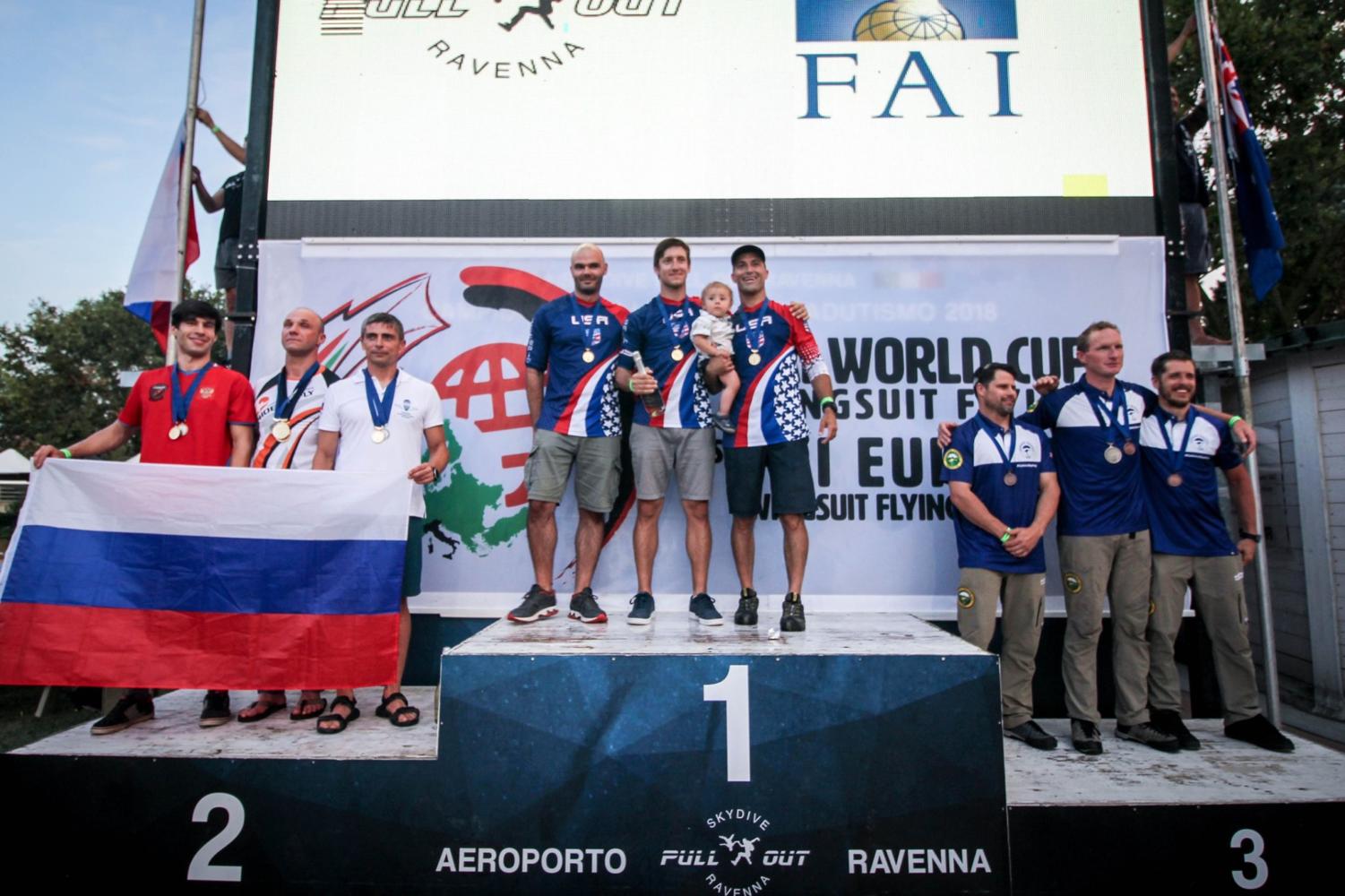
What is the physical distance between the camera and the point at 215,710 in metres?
3.35

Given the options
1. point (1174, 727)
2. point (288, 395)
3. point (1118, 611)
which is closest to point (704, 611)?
point (1118, 611)

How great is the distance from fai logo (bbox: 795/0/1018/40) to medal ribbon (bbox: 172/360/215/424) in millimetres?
3611

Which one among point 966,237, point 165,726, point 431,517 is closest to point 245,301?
point 431,517

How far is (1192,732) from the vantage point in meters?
3.64

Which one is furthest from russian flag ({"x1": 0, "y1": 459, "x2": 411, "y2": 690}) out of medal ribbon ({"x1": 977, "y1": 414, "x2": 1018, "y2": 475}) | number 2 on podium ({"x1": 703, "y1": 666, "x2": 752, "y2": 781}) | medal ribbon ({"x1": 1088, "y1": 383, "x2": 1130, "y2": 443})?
medal ribbon ({"x1": 1088, "y1": 383, "x2": 1130, "y2": 443})

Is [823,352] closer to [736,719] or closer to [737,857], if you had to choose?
[736,719]

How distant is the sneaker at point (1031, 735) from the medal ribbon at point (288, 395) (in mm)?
3667

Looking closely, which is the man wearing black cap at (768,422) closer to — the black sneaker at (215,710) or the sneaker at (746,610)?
the sneaker at (746,610)

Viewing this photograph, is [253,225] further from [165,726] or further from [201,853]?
[201,853]

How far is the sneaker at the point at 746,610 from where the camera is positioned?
3.47 metres

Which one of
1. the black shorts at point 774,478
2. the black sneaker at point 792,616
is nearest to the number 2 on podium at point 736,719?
the black sneaker at point 792,616

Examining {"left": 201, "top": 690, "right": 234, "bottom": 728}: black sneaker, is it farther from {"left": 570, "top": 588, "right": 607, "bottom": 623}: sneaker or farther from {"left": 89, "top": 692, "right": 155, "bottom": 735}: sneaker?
{"left": 570, "top": 588, "right": 607, "bottom": 623}: sneaker

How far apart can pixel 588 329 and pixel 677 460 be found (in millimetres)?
790

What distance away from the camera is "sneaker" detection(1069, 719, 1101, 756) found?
10.9ft
